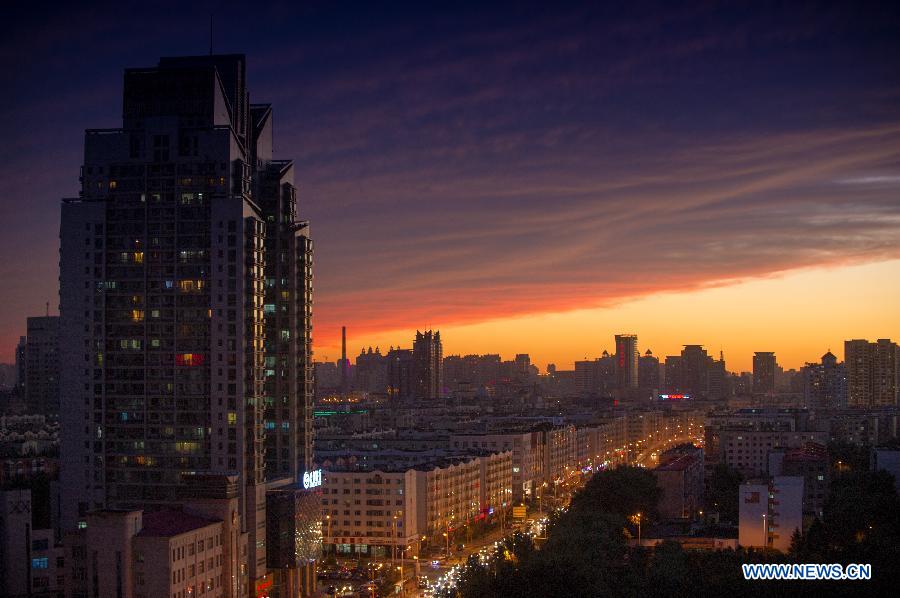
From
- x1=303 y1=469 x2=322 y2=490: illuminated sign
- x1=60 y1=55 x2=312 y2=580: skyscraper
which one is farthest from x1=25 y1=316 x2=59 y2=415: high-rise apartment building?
x1=60 y1=55 x2=312 y2=580: skyscraper

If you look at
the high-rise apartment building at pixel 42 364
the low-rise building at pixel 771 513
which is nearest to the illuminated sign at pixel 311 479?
the low-rise building at pixel 771 513

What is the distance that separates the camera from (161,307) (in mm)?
52156

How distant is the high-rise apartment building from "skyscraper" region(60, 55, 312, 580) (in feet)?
356

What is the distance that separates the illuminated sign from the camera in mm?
56594

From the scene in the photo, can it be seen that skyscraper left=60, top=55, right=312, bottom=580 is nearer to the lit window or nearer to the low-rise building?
the lit window

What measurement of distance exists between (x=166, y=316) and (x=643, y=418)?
116884 millimetres

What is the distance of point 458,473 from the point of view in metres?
76.2

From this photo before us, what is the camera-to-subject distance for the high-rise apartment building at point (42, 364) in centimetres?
15550

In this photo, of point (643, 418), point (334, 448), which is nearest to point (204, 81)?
point (334, 448)

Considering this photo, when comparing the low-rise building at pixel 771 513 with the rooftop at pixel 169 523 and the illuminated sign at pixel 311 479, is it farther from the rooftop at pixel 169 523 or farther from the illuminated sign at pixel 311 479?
the rooftop at pixel 169 523

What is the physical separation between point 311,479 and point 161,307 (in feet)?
38.6

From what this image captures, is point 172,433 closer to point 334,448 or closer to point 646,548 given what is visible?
point 646,548

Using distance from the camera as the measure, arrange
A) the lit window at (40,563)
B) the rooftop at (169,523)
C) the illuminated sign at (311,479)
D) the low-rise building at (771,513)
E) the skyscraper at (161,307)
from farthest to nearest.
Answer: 1. the low-rise building at (771,513)
2. the illuminated sign at (311,479)
3. the skyscraper at (161,307)
4. the lit window at (40,563)
5. the rooftop at (169,523)

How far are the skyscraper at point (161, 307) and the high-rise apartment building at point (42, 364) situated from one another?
356 ft
